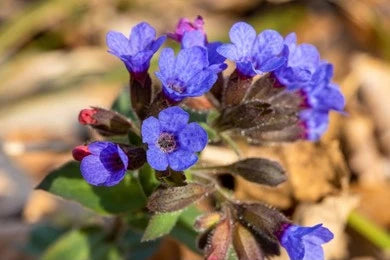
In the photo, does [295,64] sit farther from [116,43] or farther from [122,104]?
[122,104]

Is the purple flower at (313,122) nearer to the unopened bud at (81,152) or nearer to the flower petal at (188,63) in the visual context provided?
the flower petal at (188,63)

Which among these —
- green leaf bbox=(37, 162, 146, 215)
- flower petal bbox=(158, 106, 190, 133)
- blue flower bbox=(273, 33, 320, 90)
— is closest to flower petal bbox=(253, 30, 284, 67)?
blue flower bbox=(273, 33, 320, 90)

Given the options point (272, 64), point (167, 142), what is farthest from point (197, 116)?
point (167, 142)

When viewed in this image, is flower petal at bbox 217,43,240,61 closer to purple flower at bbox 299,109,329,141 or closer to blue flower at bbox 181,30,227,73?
blue flower at bbox 181,30,227,73

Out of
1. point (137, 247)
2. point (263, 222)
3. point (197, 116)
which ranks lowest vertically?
point (137, 247)

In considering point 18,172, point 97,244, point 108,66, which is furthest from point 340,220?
point 108,66
